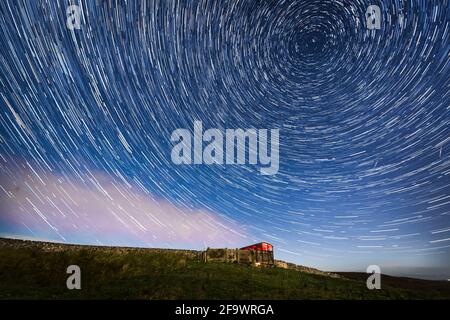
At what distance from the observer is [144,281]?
18969mm

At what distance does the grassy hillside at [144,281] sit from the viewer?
16.4 metres

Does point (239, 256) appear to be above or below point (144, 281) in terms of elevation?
above

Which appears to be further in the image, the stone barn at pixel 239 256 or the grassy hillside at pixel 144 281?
the stone barn at pixel 239 256

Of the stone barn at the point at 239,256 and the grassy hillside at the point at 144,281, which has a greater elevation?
the stone barn at the point at 239,256

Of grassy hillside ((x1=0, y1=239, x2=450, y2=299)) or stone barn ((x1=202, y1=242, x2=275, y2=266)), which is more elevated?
stone barn ((x1=202, y1=242, x2=275, y2=266))

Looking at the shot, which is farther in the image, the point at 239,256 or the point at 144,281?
the point at 239,256

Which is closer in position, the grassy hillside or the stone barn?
the grassy hillside

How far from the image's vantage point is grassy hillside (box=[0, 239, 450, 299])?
16.4 m
